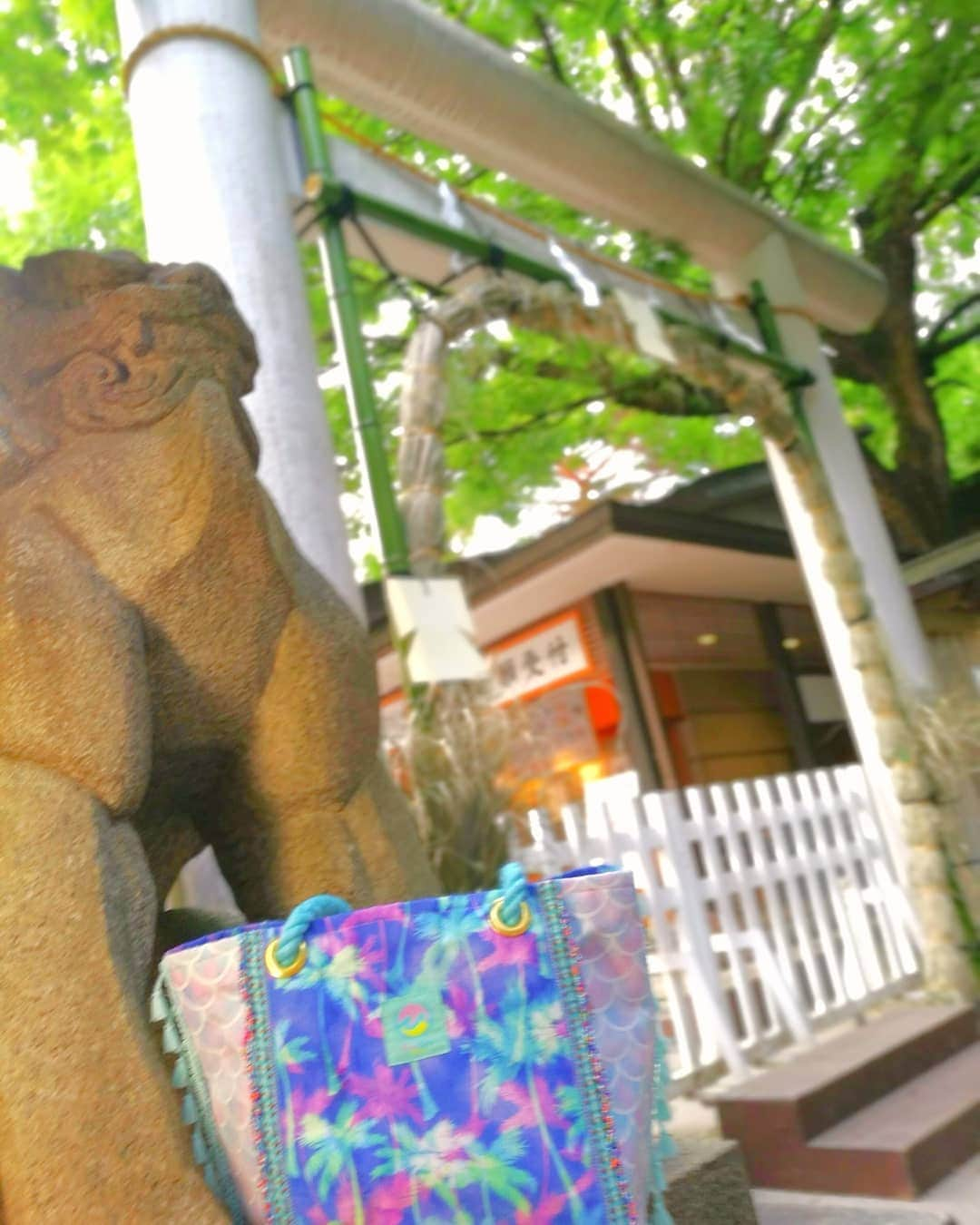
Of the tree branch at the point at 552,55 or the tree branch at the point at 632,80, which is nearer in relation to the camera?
the tree branch at the point at 552,55

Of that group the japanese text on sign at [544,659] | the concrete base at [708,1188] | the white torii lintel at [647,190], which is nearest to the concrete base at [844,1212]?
the concrete base at [708,1188]

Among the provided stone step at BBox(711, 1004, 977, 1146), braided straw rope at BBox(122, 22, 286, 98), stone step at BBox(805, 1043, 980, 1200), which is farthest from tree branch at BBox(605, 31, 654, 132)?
stone step at BBox(805, 1043, 980, 1200)

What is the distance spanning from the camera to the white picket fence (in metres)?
3.44

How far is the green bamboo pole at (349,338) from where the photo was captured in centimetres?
306

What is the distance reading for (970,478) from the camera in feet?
28.6

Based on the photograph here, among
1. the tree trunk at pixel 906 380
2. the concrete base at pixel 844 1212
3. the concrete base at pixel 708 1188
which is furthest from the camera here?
the tree trunk at pixel 906 380

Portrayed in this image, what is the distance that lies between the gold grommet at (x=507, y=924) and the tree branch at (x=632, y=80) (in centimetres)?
770

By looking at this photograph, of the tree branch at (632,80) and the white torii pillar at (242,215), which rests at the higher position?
the tree branch at (632,80)

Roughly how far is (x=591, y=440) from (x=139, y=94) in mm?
6206

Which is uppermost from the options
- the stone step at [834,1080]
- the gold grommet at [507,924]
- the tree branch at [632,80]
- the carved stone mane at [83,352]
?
the tree branch at [632,80]

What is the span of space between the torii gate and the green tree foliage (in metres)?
0.54

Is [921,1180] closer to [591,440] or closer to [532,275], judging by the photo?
[532,275]

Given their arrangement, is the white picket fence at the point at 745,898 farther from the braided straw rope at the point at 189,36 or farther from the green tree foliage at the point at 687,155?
the braided straw rope at the point at 189,36

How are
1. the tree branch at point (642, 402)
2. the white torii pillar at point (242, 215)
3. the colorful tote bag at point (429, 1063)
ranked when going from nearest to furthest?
1. the colorful tote bag at point (429, 1063)
2. the white torii pillar at point (242, 215)
3. the tree branch at point (642, 402)
